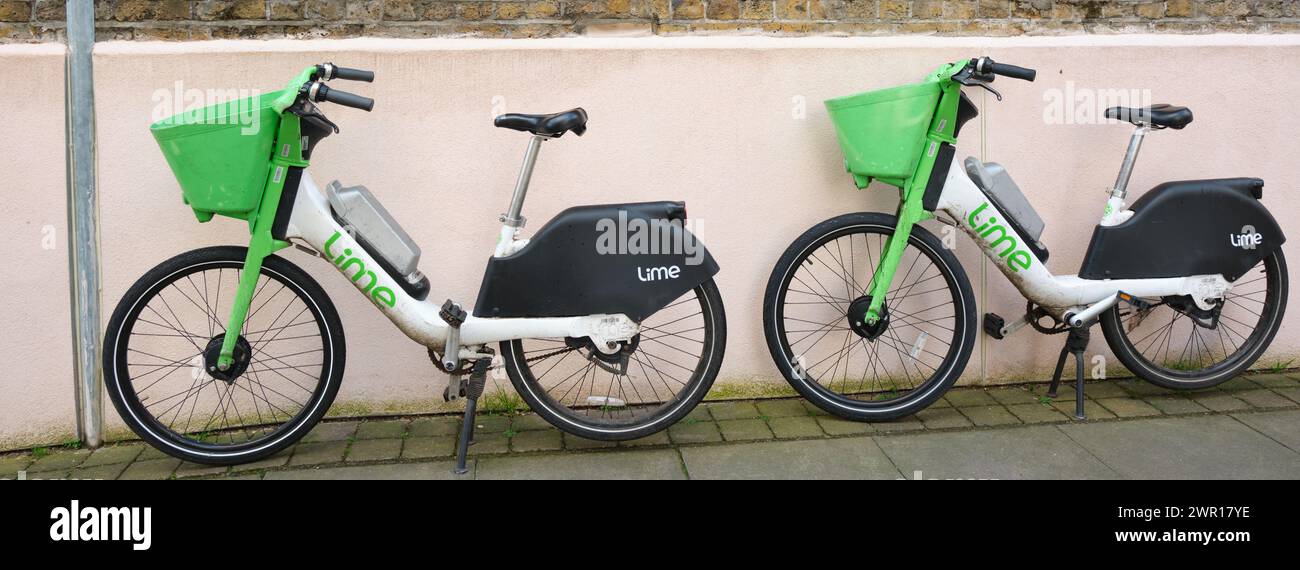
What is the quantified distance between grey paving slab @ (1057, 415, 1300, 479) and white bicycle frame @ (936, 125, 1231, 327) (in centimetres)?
48

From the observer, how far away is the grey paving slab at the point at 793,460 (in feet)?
12.1

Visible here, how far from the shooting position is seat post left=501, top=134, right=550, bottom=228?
3688mm

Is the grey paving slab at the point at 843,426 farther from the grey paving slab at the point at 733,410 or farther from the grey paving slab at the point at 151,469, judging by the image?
the grey paving slab at the point at 151,469

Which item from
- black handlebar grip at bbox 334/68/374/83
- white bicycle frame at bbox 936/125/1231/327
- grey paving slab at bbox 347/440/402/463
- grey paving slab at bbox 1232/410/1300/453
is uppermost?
black handlebar grip at bbox 334/68/374/83

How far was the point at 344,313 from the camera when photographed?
4.29m

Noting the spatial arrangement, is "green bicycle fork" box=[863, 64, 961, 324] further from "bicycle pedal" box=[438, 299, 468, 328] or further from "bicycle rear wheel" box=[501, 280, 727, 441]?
"bicycle pedal" box=[438, 299, 468, 328]

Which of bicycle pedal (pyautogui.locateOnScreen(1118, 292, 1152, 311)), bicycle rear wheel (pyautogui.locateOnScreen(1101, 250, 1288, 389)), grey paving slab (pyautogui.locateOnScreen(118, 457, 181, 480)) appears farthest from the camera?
bicycle rear wheel (pyautogui.locateOnScreen(1101, 250, 1288, 389))

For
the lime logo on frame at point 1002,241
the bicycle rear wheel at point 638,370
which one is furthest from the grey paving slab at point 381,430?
the lime logo on frame at point 1002,241

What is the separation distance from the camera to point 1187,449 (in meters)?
3.87

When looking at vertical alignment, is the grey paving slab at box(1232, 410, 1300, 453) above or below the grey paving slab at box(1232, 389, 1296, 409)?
below

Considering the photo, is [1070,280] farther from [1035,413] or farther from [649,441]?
[649,441]

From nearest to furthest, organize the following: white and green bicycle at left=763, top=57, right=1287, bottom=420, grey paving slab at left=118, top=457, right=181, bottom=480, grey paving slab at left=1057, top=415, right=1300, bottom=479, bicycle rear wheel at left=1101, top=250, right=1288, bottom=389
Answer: grey paving slab at left=1057, top=415, right=1300, bottom=479
grey paving slab at left=118, top=457, right=181, bottom=480
white and green bicycle at left=763, top=57, right=1287, bottom=420
bicycle rear wheel at left=1101, top=250, right=1288, bottom=389

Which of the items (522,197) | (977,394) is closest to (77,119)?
(522,197)

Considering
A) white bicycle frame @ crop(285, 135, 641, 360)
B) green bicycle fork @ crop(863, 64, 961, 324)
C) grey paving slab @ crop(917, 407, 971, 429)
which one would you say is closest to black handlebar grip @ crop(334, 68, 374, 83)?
white bicycle frame @ crop(285, 135, 641, 360)
